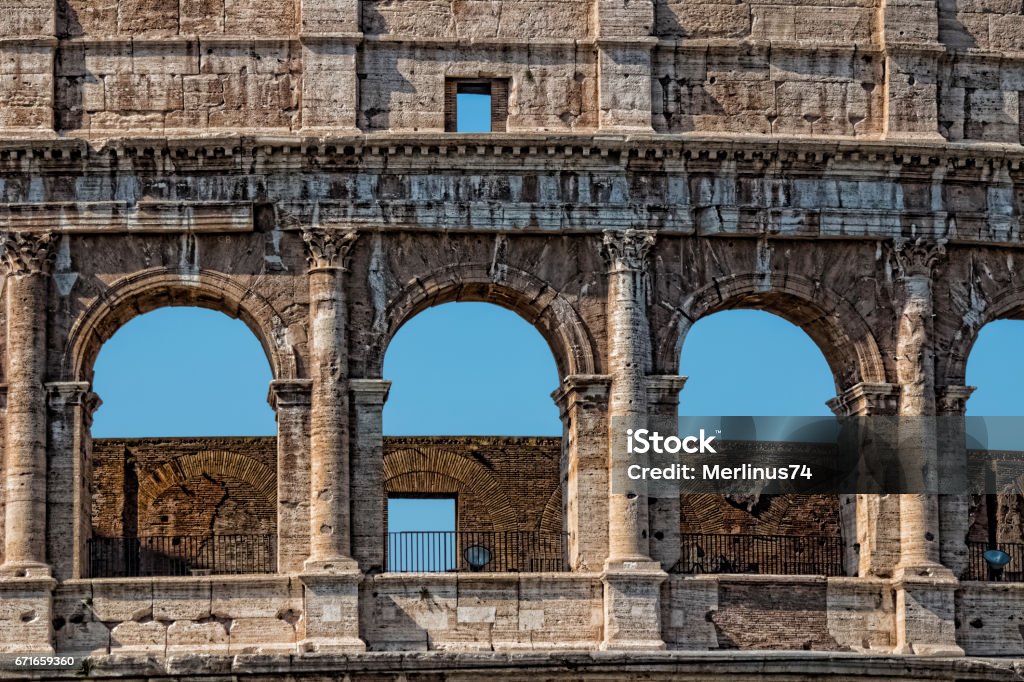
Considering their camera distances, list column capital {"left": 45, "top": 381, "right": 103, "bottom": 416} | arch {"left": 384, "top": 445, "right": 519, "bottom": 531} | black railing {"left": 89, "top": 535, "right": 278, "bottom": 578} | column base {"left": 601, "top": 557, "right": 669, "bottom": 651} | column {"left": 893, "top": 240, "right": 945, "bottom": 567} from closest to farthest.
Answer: column base {"left": 601, "top": 557, "right": 669, "bottom": 651}, column capital {"left": 45, "top": 381, "right": 103, "bottom": 416}, column {"left": 893, "top": 240, "right": 945, "bottom": 567}, black railing {"left": 89, "top": 535, "right": 278, "bottom": 578}, arch {"left": 384, "top": 445, "right": 519, "bottom": 531}

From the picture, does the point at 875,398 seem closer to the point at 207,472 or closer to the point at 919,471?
the point at 919,471

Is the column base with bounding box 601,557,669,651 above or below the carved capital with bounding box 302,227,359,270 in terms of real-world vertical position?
below

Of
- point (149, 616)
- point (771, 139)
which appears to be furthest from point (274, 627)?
point (771, 139)

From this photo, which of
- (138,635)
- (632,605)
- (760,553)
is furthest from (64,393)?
(760,553)

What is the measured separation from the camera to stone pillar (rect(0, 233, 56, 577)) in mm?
28781

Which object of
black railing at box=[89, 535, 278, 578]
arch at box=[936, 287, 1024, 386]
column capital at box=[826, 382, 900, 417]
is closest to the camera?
column capital at box=[826, 382, 900, 417]

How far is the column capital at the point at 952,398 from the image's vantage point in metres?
30.2

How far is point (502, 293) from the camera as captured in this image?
97.8 ft

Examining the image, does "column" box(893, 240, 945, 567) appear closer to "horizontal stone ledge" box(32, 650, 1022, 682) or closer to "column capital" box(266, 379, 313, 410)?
"horizontal stone ledge" box(32, 650, 1022, 682)

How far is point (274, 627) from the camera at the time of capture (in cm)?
2877

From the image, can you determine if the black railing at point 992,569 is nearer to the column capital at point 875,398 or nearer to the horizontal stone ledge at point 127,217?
the column capital at point 875,398

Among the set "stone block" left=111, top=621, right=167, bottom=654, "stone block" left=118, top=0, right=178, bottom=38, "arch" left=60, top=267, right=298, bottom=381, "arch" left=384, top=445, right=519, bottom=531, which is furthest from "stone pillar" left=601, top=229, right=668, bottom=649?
"arch" left=384, top=445, right=519, bottom=531

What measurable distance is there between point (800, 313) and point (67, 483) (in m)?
8.22

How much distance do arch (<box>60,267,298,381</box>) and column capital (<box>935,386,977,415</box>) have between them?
23.2 feet
